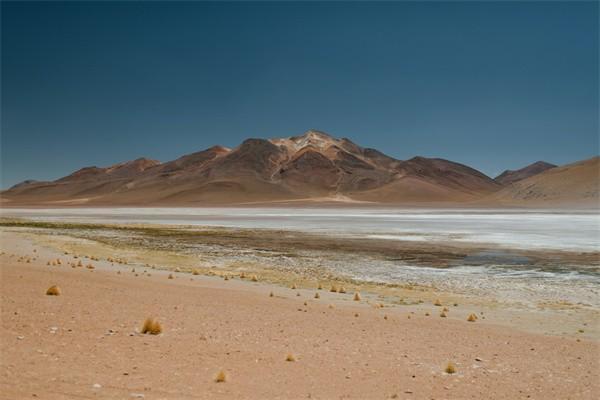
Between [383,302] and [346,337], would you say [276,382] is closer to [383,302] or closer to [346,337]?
[346,337]

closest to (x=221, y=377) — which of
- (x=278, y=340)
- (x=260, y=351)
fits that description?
(x=260, y=351)

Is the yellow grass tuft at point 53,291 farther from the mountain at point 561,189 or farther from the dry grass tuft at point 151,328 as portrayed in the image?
the mountain at point 561,189

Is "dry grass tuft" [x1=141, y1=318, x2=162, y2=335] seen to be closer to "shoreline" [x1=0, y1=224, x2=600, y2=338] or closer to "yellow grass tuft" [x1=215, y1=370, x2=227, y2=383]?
"yellow grass tuft" [x1=215, y1=370, x2=227, y2=383]

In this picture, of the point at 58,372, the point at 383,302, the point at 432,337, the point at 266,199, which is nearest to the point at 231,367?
the point at 58,372

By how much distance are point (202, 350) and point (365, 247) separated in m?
25.1

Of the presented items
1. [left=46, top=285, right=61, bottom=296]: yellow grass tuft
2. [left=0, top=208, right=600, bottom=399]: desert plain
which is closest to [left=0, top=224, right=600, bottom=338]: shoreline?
[left=0, top=208, right=600, bottom=399]: desert plain

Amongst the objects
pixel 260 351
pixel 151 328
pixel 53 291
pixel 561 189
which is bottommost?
pixel 260 351

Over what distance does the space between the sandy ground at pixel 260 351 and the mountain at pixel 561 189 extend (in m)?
122

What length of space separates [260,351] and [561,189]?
151m

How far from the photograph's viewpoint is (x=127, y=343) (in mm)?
9484

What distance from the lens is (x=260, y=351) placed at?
9688mm

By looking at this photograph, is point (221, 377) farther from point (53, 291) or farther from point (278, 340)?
point (53, 291)

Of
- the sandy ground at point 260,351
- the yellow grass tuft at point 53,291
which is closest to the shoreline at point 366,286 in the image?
the sandy ground at point 260,351

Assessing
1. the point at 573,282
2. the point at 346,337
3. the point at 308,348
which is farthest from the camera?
the point at 573,282
